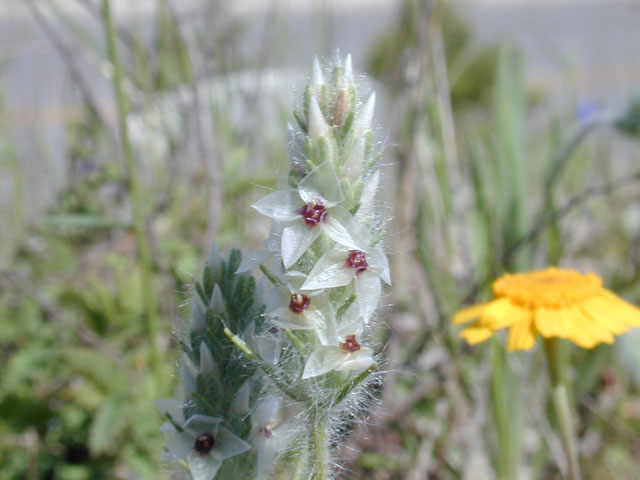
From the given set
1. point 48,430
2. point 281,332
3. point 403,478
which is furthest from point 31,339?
point 281,332

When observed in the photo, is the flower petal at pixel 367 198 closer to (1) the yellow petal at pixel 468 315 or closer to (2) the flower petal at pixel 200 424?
(2) the flower petal at pixel 200 424

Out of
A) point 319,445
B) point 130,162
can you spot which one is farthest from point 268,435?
point 130,162

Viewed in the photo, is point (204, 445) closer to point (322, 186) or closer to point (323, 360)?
point (323, 360)

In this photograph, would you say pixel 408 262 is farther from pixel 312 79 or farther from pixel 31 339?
pixel 312 79

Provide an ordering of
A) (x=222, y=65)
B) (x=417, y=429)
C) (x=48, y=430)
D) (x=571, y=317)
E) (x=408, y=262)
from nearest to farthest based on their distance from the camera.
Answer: (x=571, y=317) → (x=48, y=430) → (x=417, y=429) → (x=222, y=65) → (x=408, y=262)

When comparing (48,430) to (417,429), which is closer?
(48,430)

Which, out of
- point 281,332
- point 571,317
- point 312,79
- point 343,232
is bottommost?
point 571,317
